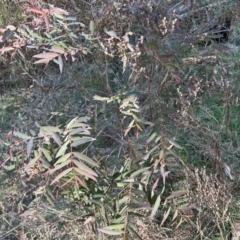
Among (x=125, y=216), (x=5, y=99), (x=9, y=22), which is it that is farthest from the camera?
(x=9, y=22)

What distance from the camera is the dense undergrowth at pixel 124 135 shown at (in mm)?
1458

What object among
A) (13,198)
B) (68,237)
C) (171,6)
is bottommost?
(68,237)

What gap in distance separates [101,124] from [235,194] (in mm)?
645

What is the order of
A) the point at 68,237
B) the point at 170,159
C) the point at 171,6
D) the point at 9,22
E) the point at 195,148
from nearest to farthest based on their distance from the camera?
the point at 170,159 → the point at 171,6 → the point at 68,237 → the point at 195,148 → the point at 9,22

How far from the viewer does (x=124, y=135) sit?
62.0 inches

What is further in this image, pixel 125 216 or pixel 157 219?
pixel 157 219

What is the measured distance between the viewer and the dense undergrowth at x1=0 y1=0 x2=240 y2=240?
1.46m

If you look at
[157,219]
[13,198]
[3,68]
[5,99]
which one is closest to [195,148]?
[157,219]

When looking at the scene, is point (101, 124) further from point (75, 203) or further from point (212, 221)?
point (212, 221)

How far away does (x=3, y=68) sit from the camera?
2.83 metres

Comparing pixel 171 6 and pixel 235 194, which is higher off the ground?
pixel 171 6

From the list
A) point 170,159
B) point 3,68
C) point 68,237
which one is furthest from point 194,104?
point 3,68

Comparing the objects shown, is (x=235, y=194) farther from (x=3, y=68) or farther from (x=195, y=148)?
(x=3, y=68)

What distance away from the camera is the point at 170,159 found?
1.61 metres
